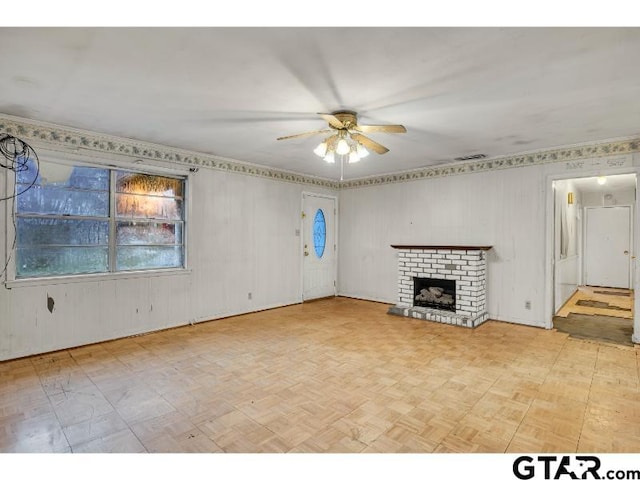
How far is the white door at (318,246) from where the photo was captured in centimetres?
638

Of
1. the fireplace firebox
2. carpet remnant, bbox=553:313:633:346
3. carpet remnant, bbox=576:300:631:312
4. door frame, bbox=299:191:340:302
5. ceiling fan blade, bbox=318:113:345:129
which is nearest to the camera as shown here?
ceiling fan blade, bbox=318:113:345:129

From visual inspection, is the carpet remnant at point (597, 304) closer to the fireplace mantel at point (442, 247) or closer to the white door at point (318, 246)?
the fireplace mantel at point (442, 247)

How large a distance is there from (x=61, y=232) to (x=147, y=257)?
95cm

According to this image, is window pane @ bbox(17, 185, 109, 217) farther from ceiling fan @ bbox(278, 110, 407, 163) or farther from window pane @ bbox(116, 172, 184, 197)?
ceiling fan @ bbox(278, 110, 407, 163)

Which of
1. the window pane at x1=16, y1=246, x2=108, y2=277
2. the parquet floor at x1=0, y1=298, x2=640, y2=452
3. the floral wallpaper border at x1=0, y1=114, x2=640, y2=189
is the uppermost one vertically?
the floral wallpaper border at x1=0, y1=114, x2=640, y2=189

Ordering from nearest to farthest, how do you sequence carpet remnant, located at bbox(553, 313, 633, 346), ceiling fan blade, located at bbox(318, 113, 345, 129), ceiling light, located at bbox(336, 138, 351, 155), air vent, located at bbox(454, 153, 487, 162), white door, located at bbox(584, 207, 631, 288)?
ceiling fan blade, located at bbox(318, 113, 345, 129), ceiling light, located at bbox(336, 138, 351, 155), carpet remnant, located at bbox(553, 313, 633, 346), air vent, located at bbox(454, 153, 487, 162), white door, located at bbox(584, 207, 631, 288)

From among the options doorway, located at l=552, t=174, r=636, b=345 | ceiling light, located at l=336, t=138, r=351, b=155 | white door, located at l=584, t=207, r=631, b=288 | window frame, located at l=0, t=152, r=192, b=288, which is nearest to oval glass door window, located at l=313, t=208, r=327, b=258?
window frame, located at l=0, t=152, r=192, b=288

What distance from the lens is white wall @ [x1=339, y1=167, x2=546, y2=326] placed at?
15.3ft

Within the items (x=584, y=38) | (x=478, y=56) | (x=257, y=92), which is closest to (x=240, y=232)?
(x=257, y=92)

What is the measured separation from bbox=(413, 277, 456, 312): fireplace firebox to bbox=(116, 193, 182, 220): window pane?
370 centimetres
